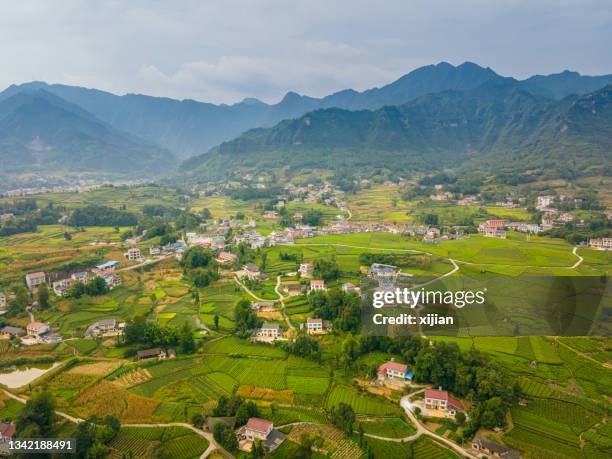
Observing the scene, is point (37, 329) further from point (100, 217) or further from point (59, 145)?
point (59, 145)

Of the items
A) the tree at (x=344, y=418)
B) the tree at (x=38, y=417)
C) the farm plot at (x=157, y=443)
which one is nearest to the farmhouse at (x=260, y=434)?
the farm plot at (x=157, y=443)

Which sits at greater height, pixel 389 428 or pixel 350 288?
pixel 350 288

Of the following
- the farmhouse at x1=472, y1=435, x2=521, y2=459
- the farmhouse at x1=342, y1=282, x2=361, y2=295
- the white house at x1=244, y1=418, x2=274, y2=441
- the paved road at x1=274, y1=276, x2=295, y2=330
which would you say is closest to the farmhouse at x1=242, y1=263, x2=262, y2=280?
the paved road at x1=274, y1=276, x2=295, y2=330

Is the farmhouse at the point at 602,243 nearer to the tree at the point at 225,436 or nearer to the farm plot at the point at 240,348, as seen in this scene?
the farm plot at the point at 240,348

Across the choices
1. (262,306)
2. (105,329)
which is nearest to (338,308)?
(262,306)

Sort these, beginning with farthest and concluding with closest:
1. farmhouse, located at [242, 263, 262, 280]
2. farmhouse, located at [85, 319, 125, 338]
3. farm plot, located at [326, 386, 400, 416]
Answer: farmhouse, located at [242, 263, 262, 280]
farmhouse, located at [85, 319, 125, 338]
farm plot, located at [326, 386, 400, 416]

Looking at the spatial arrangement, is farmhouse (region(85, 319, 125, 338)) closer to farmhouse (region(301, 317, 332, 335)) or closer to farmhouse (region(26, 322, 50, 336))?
farmhouse (region(26, 322, 50, 336))

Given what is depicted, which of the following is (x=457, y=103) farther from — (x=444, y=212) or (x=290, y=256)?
(x=290, y=256)
